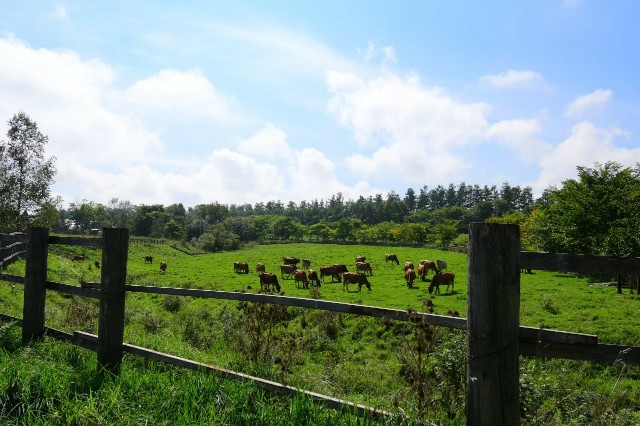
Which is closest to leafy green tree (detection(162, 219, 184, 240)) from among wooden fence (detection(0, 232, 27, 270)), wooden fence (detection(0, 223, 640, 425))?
wooden fence (detection(0, 232, 27, 270))

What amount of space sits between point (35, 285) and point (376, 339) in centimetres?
1167

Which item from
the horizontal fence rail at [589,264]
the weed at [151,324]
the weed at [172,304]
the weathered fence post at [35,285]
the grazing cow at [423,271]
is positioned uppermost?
the horizontal fence rail at [589,264]

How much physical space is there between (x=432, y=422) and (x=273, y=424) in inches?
46.9

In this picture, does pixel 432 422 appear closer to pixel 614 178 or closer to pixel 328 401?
pixel 328 401

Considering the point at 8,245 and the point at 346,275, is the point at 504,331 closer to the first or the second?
the point at 8,245

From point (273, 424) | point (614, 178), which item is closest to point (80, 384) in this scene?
point (273, 424)

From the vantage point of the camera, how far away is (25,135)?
143 ft

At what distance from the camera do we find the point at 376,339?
15672mm

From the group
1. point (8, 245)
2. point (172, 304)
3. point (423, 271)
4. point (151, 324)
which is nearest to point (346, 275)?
point (423, 271)

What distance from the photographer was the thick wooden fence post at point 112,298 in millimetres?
5027

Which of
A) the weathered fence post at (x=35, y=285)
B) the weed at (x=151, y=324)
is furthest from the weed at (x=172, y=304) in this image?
the weathered fence post at (x=35, y=285)

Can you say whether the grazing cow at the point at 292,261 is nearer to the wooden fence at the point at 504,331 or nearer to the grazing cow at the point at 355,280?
the grazing cow at the point at 355,280

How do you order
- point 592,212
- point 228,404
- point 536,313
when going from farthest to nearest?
point 592,212, point 536,313, point 228,404

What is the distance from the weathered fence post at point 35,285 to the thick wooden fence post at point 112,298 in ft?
5.27
